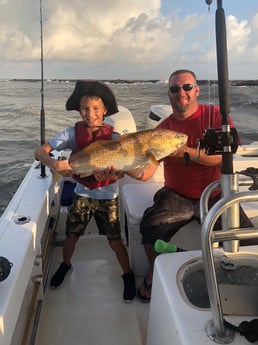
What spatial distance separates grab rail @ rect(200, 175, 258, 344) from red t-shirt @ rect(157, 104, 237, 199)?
150 centimetres

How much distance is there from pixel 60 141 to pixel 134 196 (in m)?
0.79

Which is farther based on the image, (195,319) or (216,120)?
(216,120)

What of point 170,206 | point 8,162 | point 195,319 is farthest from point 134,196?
point 8,162

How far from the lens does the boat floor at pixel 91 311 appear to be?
7.50ft

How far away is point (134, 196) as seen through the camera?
3104 mm

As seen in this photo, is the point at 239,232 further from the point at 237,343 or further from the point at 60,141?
the point at 60,141

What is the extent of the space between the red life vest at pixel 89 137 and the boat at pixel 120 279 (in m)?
0.36

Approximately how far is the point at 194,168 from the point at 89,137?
2.59 ft

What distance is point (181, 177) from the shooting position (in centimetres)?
283

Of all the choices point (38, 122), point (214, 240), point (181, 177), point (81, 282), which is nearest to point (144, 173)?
point (181, 177)

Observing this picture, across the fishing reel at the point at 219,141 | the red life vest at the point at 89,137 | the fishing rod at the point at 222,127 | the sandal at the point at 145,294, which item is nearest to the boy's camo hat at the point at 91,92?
the red life vest at the point at 89,137

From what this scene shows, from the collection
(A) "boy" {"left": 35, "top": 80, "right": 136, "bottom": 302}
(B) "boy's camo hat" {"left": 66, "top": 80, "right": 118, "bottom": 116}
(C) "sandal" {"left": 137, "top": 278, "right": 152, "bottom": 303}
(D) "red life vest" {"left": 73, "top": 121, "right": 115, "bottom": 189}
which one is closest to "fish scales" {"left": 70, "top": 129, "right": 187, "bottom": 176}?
(A) "boy" {"left": 35, "top": 80, "right": 136, "bottom": 302}

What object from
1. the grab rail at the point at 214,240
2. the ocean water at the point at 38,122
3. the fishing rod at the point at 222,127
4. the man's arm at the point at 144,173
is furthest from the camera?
the ocean water at the point at 38,122

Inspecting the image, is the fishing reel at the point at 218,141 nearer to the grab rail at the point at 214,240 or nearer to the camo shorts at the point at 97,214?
the grab rail at the point at 214,240
